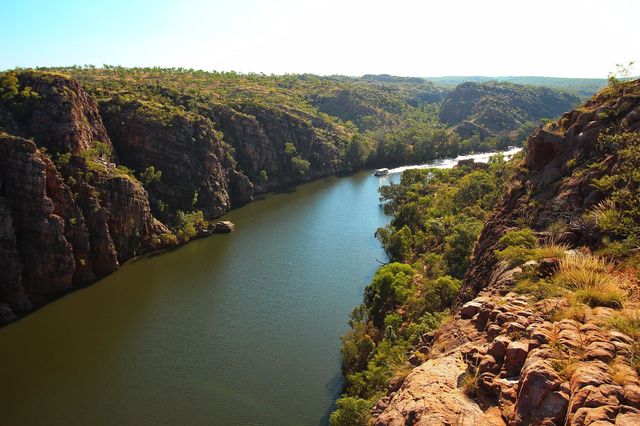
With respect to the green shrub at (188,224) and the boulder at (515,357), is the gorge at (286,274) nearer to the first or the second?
the boulder at (515,357)

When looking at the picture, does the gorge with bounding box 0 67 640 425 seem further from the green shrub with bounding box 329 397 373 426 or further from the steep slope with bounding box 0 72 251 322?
the steep slope with bounding box 0 72 251 322

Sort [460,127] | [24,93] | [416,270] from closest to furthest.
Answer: [416,270]
[24,93]
[460,127]

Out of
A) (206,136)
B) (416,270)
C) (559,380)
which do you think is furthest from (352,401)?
(206,136)

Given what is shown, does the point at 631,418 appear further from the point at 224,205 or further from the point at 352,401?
the point at 224,205

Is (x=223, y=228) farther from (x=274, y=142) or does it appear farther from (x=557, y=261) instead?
(x=557, y=261)

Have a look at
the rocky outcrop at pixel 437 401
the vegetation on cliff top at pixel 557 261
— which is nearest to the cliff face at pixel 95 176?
the vegetation on cliff top at pixel 557 261
